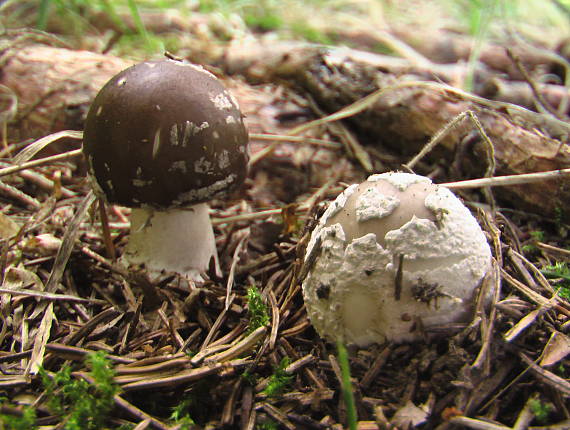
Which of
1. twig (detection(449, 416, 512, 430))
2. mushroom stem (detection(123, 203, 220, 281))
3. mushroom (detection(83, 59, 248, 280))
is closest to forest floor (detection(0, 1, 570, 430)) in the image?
twig (detection(449, 416, 512, 430))

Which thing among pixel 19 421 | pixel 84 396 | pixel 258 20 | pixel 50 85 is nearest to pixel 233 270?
pixel 84 396

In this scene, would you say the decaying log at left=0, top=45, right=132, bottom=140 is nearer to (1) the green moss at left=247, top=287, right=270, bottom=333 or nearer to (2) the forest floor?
(2) the forest floor

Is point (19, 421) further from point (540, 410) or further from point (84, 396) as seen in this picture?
point (540, 410)

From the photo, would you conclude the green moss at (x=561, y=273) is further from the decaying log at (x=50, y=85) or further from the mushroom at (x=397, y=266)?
the decaying log at (x=50, y=85)

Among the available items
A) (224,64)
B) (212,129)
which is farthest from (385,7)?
(212,129)

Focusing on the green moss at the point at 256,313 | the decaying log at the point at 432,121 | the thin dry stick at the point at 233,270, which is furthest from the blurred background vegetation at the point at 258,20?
the green moss at the point at 256,313

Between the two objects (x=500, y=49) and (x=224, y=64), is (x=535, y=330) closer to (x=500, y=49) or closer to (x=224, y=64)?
(x=224, y=64)
